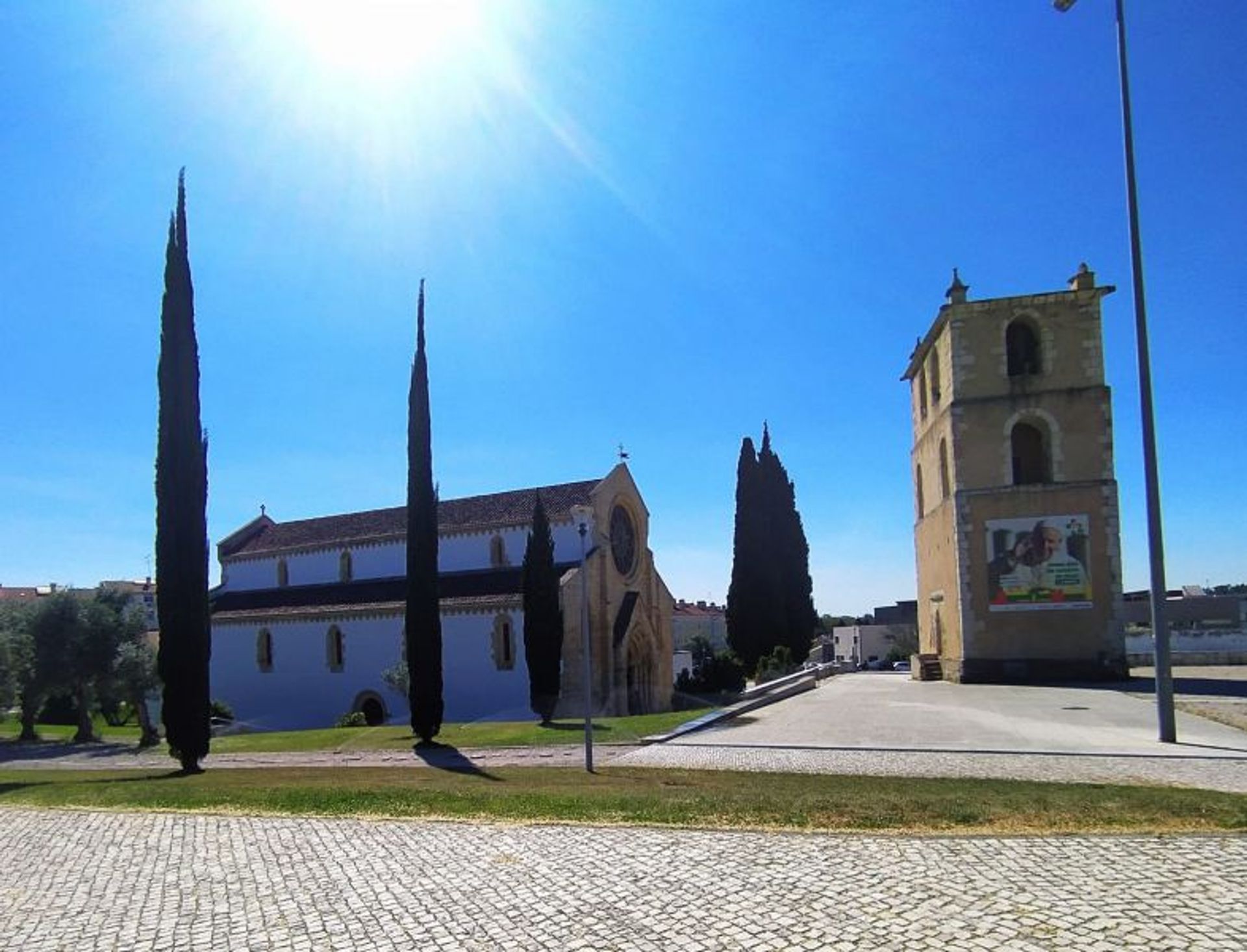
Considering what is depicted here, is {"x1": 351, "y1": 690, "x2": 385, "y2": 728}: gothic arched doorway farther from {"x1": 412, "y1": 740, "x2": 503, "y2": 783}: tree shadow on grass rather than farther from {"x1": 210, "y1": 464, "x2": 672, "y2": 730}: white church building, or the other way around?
{"x1": 412, "y1": 740, "x2": 503, "y2": 783}: tree shadow on grass

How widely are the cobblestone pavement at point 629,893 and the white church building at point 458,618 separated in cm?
2468

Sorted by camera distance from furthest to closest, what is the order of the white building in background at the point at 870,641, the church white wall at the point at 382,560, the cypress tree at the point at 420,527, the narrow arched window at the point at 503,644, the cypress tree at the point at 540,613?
the white building in background at the point at 870,641 < the church white wall at the point at 382,560 < the narrow arched window at the point at 503,644 < the cypress tree at the point at 540,613 < the cypress tree at the point at 420,527

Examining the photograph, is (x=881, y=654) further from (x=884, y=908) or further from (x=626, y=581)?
(x=884, y=908)

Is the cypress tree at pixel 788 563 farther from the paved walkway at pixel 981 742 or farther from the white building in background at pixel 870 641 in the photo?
the white building in background at pixel 870 641

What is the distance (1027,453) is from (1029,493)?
3434 mm

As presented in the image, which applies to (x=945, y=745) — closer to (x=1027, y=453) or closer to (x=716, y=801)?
(x=716, y=801)

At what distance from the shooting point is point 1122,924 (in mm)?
5031

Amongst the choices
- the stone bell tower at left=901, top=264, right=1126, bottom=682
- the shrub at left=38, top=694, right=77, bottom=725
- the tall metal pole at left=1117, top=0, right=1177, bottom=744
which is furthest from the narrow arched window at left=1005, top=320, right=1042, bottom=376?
the shrub at left=38, top=694, right=77, bottom=725

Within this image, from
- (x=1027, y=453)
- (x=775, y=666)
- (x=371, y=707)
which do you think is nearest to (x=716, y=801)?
(x=1027, y=453)

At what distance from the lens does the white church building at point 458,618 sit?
111 feet

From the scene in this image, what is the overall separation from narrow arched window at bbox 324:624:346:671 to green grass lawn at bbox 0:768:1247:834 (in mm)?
23760

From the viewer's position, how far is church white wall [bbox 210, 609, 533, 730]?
3350 centimetres

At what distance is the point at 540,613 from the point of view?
30469 mm

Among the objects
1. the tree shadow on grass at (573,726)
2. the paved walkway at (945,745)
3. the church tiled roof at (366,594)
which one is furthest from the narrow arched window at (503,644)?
the paved walkway at (945,745)
